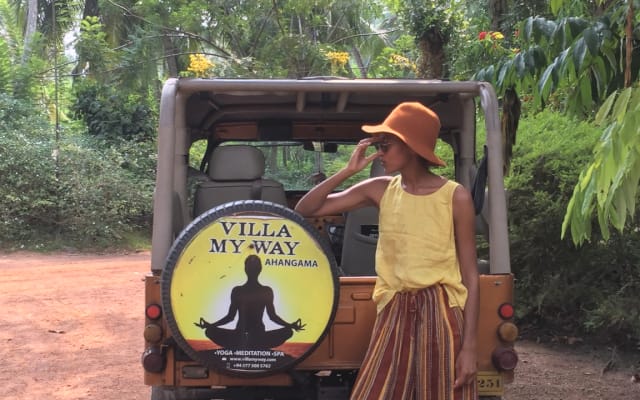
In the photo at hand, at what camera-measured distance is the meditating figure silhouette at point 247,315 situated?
2900 millimetres

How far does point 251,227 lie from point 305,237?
22 cm

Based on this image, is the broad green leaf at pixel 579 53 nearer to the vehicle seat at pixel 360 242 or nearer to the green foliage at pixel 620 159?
the green foliage at pixel 620 159

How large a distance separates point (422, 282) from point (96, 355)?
456cm

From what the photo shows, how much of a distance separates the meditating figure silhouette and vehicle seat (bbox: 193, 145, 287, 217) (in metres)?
1.55

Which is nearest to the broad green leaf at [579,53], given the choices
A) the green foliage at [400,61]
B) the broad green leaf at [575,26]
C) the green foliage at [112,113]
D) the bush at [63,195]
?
the broad green leaf at [575,26]

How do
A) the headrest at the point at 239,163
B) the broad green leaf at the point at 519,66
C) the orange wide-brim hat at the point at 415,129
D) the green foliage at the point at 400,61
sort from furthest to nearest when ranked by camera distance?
1. the green foliage at the point at 400,61
2. the headrest at the point at 239,163
3. the broad green leaf at the point at 519,66
4. the orange wide-brim hat at the point at 415,129

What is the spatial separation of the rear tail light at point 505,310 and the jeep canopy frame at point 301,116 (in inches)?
7.3

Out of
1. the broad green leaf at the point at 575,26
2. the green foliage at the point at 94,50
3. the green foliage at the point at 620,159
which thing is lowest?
the green foliage at the point at 620,159

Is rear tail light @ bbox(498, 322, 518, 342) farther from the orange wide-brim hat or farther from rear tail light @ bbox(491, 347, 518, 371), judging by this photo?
the orange wide-brim hat

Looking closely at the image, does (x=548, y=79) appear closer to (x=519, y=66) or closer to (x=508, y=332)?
(x=519, y=66)

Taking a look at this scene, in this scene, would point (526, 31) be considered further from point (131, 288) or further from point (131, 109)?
point (131, 109)

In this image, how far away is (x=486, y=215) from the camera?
12.2 feet

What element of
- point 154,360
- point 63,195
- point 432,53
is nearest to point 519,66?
point 154,360

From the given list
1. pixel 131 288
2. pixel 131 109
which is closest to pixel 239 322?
pixel 131 288
